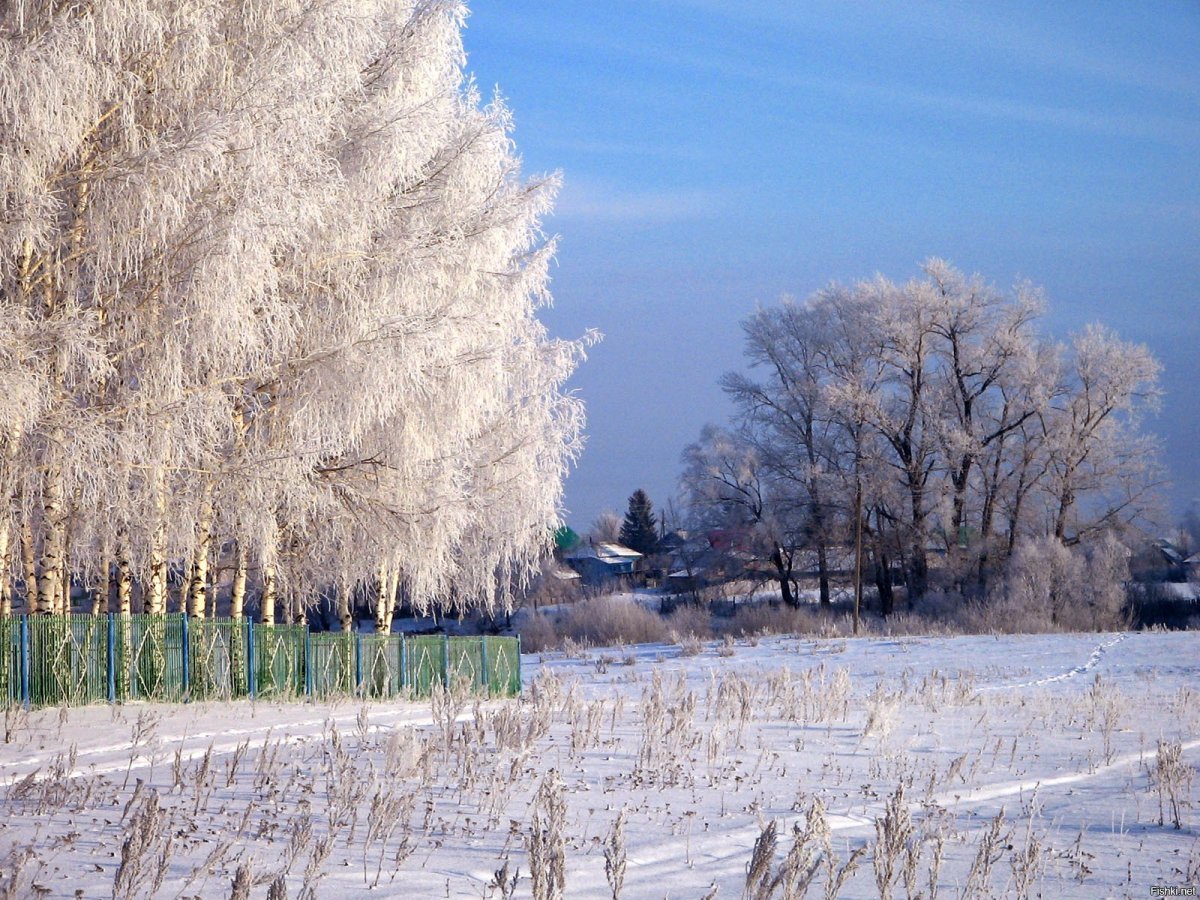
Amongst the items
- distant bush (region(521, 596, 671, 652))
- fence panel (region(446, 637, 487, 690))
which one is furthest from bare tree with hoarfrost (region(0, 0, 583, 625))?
distant bush (region(521, 596, 671, 652))

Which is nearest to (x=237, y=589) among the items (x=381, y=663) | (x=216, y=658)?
(x=216, y=658)

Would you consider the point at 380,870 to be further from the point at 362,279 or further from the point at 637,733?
the point at 362,279

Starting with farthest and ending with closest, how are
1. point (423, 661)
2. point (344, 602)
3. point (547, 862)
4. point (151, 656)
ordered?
1. point (423, 661)
2. point (344, 602)
3. point (151, 656)
4. point (547, 862)

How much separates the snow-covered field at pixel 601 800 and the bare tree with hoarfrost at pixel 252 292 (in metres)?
2.41

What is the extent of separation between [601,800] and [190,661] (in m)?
8.26

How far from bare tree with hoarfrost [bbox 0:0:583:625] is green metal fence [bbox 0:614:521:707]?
0.58 m

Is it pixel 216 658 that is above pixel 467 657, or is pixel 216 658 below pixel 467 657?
above

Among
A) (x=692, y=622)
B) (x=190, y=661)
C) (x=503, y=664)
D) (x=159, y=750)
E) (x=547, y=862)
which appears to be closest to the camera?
(x=547, y=862)

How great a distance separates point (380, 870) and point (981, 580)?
3797cm

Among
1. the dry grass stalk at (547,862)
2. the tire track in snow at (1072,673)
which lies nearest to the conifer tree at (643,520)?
the tire track in snow at (1072,673)

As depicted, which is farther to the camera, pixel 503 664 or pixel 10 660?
pixel 503 664

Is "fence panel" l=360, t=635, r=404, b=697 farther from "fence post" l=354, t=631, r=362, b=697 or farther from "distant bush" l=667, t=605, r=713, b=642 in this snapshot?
"distant bush" l=667, t=605, r=713, b=642

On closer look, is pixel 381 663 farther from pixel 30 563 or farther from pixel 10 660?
pixel 10 660

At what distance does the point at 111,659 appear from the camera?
13852mm
